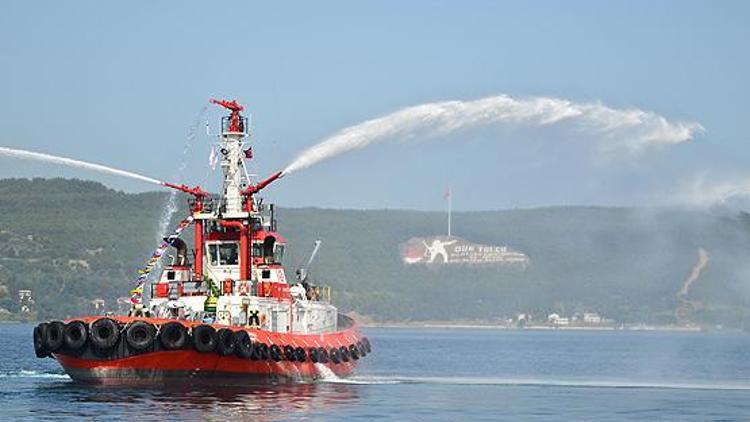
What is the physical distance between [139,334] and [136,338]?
194 millimetres

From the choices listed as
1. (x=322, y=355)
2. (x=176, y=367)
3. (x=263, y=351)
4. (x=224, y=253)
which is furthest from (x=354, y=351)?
(x=176, y=367)

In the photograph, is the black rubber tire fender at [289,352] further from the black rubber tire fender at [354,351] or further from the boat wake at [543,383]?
the black rubber tire fender at [354,351]

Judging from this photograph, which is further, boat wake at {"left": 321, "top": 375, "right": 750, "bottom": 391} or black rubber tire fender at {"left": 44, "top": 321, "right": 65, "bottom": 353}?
boat wake at {"left": 321, "top": 375, "right": 750, "bottom": 391}

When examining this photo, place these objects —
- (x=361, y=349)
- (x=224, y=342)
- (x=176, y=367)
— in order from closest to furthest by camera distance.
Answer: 1. (x=176, y=367)
2. (x=224, y=342)
3. (x=361, y=349)

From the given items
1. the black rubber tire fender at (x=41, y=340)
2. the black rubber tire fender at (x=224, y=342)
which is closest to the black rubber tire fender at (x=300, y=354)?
the black rubber tire fender at (x=224, y=342)

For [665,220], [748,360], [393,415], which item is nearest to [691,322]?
[748,360]

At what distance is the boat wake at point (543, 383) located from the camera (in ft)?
215

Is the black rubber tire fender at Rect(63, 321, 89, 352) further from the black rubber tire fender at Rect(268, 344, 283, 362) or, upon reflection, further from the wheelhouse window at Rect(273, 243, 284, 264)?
the wheelhouse window at Rect(273, 243, 284, 264)

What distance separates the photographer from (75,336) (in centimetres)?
5688

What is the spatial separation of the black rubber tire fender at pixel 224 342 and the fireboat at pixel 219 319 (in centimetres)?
4

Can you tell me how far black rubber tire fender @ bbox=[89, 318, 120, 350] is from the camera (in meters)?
56.4

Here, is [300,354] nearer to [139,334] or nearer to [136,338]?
[139,334]

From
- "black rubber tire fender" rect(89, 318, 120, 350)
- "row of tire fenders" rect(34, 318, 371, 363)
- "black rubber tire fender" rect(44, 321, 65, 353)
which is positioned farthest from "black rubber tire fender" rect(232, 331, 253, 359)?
"black rubber tire fender" rect(44, 321, 65, 353)

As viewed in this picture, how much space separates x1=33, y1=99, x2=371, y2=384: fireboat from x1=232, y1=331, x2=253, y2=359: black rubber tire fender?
1.9 inches
